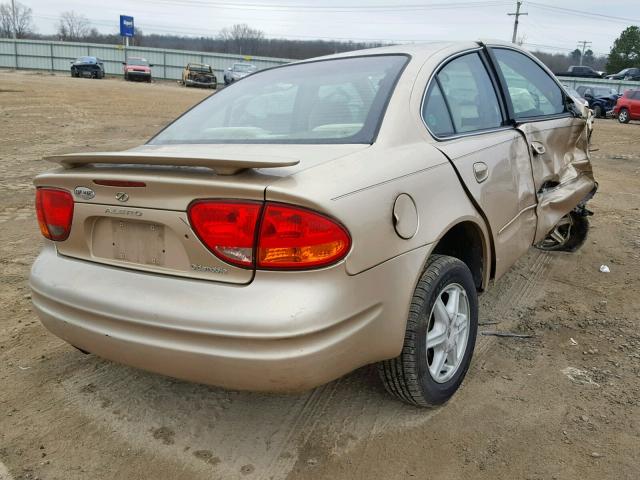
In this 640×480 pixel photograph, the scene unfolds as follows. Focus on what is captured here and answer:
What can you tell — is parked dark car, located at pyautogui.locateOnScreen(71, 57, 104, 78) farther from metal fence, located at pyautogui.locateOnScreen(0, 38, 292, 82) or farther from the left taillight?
the left taillight

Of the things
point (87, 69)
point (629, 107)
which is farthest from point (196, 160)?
point (87, 69)

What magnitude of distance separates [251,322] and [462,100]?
190 cm

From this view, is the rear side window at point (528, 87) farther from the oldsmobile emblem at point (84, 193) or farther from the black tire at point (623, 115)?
the black tire at point (623, 115)

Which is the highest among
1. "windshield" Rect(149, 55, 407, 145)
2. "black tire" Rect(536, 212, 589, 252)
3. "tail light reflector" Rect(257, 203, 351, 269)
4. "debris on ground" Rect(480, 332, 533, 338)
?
"windshield" Rect(149, 55, 407, 145)

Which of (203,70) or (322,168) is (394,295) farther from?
(203,70)

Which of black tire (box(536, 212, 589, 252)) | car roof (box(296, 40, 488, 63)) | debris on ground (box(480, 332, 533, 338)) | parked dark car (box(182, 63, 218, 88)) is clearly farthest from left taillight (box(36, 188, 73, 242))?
parked dark car (box(182, 63, 218, 88))

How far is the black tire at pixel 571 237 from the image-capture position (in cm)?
516

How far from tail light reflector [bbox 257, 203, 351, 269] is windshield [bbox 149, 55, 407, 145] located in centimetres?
61

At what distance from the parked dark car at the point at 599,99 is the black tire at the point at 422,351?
2719 cm

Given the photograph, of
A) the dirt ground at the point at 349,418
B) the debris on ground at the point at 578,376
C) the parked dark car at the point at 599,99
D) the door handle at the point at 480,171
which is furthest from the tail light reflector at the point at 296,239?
the parked dark car at the point at 599,99

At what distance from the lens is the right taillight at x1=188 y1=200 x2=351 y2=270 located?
77.7 inches

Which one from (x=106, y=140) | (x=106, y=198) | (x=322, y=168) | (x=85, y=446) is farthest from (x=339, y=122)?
(x=106, y=140)

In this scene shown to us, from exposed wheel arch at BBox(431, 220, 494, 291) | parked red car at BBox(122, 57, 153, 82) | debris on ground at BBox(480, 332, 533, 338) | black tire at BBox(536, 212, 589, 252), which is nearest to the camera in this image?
exposed wheel arch at BBox(431, 220, 494, 291)

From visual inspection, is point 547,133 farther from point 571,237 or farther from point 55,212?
point 55,212
